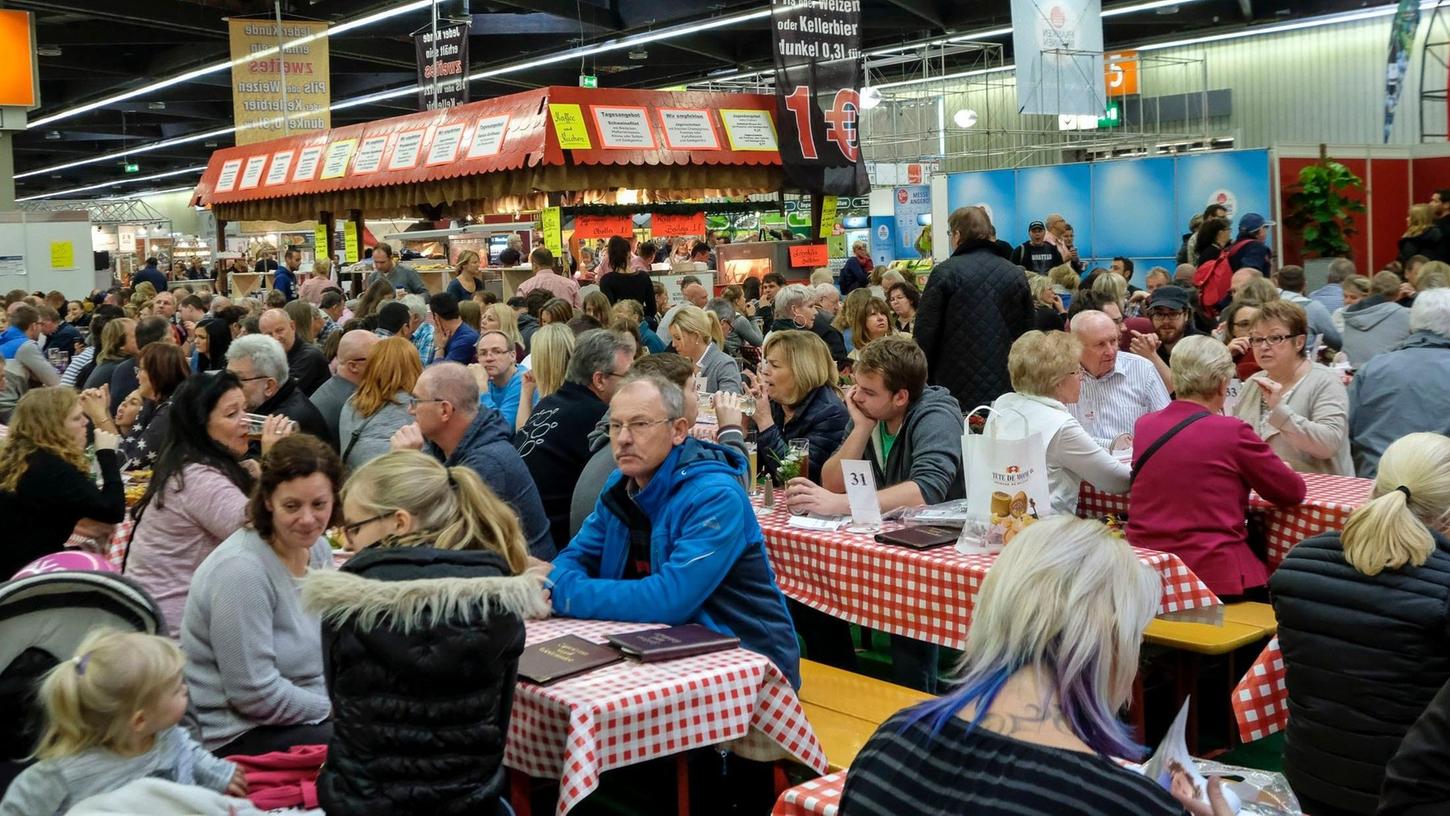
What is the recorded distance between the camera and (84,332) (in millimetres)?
12656

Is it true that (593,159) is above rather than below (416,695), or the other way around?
above

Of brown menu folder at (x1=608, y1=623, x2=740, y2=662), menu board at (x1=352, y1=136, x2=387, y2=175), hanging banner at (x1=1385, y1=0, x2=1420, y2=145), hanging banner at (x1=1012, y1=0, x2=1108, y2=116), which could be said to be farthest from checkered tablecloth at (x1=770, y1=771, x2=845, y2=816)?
menu board at (x1=352, y1=136, x2=387, y2=175)

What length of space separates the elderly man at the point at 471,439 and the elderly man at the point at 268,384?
5.02ft

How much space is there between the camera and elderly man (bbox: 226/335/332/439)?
5930 millimetres

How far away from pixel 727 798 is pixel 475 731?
5.41 feet

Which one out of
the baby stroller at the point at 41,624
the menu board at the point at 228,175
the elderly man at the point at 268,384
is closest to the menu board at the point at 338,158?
the menu board at the point at 228,175

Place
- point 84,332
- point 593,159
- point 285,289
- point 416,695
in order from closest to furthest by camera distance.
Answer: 1. point 416,695
2. point 593,159
3. point 84,332
4. point 285,289

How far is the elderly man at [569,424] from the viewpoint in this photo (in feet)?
16.6

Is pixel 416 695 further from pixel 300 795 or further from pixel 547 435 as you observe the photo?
pixel 547 435

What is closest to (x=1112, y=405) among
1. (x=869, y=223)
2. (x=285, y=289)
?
(x=285, y=289)

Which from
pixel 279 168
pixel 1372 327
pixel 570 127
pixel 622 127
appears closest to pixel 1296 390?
pixel 1372 327

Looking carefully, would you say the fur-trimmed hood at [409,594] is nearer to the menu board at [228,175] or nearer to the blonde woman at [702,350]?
the blonde woman at [702,350]

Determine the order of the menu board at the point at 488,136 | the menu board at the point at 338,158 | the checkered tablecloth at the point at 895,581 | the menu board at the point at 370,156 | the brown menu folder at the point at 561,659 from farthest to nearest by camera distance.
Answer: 1. the menu board at the point at 338,158
2. the menu board at the point at 370,156
3. the menu board at the point at 488,136
4. the checkered tablecloth at the point at 895,581
5. the brown menu folder at the point at 561,659

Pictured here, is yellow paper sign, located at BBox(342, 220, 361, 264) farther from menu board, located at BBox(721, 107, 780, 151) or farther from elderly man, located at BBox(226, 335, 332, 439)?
elderly man, located at BBox(226, 335, 332, 439)
